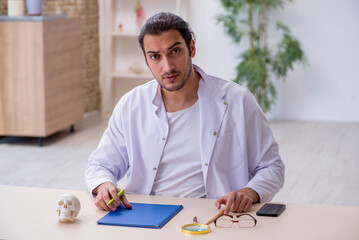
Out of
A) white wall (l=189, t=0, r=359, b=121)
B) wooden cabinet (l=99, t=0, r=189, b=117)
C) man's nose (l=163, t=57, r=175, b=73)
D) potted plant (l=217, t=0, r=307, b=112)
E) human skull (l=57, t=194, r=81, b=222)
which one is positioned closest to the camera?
human skull (l=57, t=194, r=81, b=222)

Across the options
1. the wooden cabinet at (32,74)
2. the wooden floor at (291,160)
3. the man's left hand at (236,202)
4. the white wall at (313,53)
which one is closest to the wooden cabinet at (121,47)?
the white wall at (313,53)

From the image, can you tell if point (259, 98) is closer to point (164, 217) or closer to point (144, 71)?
point (144, 71)

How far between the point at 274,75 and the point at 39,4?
107 inches

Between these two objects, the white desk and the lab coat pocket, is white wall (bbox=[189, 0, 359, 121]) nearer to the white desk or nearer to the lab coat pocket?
the lab coat pocket

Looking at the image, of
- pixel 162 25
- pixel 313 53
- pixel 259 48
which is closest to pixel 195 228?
pixel 162 25

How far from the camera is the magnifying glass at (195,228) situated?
1627mm

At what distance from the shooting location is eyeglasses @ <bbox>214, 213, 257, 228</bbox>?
1.70 metres

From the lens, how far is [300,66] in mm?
6832

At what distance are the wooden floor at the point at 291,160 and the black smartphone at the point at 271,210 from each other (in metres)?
2.25

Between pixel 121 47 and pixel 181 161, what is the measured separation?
5323mm

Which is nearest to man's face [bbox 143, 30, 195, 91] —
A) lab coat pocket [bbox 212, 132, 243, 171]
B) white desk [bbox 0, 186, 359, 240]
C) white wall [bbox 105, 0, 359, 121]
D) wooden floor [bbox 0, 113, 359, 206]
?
lab coat pocket [bbox 212, 132, 243, 171]

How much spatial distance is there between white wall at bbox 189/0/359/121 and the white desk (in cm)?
513

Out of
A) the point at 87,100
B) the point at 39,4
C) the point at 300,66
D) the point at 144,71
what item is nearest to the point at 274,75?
the point at 300,66

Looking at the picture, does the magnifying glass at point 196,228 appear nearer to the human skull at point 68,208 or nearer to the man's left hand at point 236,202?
the man's left hand at point 236,202
